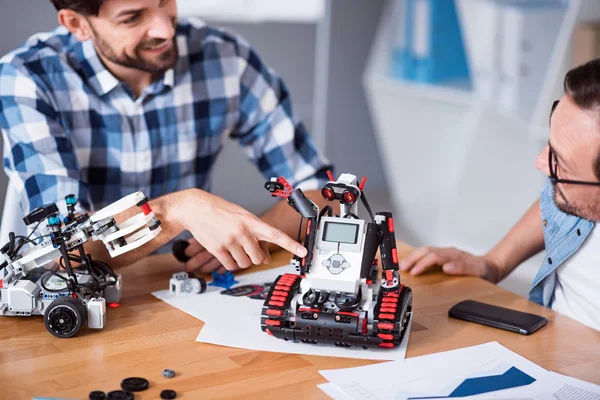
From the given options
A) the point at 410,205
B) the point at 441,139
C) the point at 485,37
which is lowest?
the point at 410,205

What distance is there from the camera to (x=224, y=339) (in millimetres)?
1174

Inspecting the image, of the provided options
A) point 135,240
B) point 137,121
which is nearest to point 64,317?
point 135,240

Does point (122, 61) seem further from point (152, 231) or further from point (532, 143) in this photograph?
point (532, 143)

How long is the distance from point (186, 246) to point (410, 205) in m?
2.41

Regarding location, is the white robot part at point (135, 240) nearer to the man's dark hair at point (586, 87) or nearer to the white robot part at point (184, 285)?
the white robot part at point (184, 285)

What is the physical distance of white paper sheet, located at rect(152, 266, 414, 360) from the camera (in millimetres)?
1139

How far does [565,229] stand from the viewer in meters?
1.42

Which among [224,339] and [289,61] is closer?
[224,339]

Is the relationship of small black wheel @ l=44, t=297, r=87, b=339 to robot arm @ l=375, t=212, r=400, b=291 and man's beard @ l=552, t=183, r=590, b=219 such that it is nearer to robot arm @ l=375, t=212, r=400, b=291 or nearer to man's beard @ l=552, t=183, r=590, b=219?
robot arm @ l=375, t=212, r=400, b=291

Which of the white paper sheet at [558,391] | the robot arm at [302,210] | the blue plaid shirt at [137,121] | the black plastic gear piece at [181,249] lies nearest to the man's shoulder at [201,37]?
the blue plaid shirt at [137,121]

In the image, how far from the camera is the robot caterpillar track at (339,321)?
112cm

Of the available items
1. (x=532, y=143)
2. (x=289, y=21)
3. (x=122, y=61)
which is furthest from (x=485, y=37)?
(x=122, y=61)

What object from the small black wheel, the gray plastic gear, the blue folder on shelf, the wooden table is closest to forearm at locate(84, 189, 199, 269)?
the wooden table

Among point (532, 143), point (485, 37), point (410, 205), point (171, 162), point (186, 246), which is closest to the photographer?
point (186, 246)
